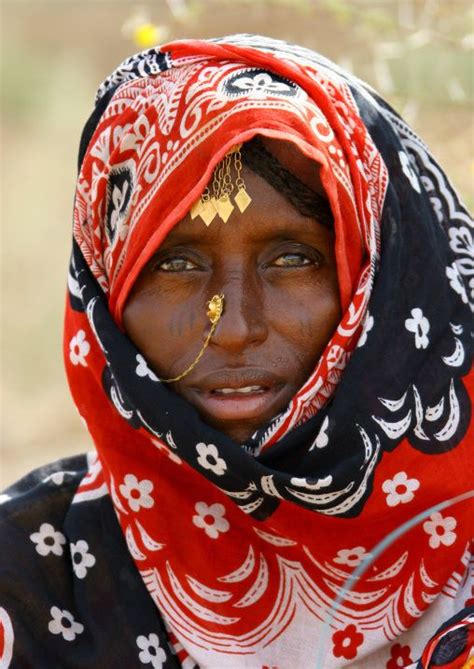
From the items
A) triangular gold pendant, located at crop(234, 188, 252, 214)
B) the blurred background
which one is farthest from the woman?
the blurred background

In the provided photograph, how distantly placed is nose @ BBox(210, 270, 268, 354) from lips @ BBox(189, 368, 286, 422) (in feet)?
0.16

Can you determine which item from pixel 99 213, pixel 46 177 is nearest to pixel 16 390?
pixel 46 177

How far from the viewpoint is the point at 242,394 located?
223 cm

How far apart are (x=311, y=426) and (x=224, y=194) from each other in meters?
0.43

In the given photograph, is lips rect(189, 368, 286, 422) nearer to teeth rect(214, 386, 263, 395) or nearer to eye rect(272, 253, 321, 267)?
teeth rect(214, 386, 263, 395)

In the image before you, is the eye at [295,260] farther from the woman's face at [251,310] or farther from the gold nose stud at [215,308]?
the gold nose stud at [215,308]

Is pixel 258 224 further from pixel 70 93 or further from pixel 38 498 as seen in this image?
pixel 70 93

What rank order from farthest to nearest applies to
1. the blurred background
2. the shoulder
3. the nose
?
1. the blurred background
2. the shoulder
3. the nose

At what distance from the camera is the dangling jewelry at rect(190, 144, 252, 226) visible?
2230 mm

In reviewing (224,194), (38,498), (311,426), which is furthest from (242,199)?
(38,498)

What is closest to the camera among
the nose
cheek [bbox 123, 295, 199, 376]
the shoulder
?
the nose

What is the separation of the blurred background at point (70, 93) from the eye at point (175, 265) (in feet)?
5.09

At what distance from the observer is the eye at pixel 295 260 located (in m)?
2.28

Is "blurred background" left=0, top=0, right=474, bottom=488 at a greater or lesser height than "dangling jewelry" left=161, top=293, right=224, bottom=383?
greater
